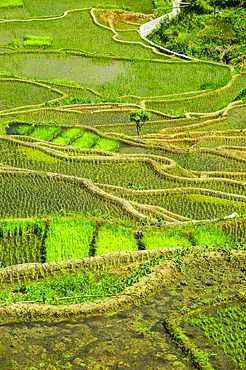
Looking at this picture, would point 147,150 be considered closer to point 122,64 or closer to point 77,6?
point 122,64

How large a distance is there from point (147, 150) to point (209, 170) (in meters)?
1.98

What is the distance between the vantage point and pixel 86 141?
13625 mm

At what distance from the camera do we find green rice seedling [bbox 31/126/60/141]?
45.7 ft

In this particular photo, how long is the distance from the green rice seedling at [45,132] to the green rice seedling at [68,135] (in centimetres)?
21

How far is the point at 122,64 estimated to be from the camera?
74.5 ft

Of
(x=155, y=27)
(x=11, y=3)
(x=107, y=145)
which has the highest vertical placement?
(x=11, y=3)

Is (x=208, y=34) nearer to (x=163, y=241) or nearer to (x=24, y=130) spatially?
(x=24, y=130)

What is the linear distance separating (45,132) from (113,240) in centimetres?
687

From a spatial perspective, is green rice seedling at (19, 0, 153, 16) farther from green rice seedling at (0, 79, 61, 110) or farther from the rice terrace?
green rice seedling at (0, 79, 61, 110)

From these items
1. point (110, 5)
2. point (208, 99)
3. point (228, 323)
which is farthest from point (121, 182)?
point (110, 5)

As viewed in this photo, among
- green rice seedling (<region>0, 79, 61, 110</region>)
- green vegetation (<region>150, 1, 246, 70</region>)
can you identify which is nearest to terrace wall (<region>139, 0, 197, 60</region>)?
green vegetation (<region>150, 1, 246, 70</region>)

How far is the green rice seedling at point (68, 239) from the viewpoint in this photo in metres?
7.68

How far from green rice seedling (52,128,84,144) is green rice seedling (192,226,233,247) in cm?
621

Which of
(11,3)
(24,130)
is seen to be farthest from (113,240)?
(11,3)
